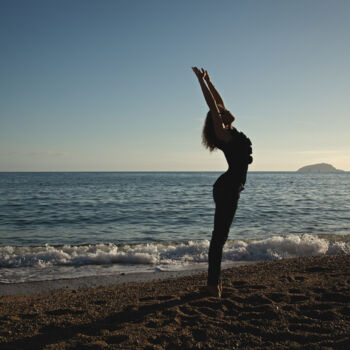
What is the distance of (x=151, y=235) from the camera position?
523 inches

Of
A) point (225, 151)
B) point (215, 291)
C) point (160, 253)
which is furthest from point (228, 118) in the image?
A: point (160, 253)

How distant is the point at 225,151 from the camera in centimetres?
385

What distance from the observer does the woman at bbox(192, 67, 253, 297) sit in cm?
376

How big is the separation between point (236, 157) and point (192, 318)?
198cm

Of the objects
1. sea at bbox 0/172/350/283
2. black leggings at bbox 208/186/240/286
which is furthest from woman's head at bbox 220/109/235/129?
sea at bbox 0/172/350/283

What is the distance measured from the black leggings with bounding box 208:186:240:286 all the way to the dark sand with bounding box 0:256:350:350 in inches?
17.3

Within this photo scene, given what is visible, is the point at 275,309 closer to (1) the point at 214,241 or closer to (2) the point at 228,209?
(1) the point at 214,241

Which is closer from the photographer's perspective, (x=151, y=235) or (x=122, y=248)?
(x=122, y=248)

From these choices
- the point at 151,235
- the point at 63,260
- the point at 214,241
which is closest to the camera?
the point at 214,241

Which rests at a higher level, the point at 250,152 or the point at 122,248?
the point at 250,152

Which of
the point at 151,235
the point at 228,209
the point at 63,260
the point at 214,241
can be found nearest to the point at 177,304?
the point at 214,241

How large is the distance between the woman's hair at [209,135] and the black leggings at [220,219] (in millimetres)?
542

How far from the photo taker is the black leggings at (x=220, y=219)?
3.90 metres

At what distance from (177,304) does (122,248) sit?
6396 millimetres
